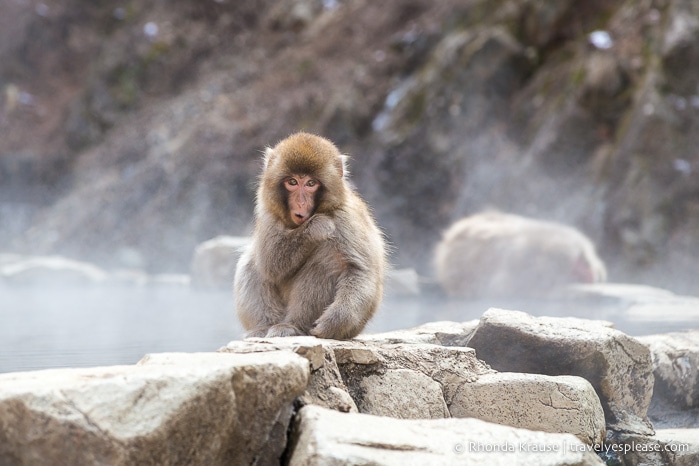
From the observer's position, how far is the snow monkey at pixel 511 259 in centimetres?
771

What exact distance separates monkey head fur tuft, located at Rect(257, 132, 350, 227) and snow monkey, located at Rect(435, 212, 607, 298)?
15.2ft

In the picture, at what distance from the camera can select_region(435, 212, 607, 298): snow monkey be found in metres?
7.71

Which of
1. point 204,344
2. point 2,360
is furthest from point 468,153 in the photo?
point 2,360

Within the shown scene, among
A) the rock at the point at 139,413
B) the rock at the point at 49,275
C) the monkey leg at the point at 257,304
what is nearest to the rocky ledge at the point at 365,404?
the rock at the point at 139,413

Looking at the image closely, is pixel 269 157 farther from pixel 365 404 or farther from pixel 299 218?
pixel 365 404

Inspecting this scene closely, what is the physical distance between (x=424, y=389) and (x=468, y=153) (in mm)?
8168

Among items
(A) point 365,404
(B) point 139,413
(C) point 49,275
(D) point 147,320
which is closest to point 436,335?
(A) point 365,404

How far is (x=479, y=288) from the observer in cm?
820

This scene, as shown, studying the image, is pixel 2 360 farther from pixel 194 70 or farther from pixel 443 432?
pixel 194 70

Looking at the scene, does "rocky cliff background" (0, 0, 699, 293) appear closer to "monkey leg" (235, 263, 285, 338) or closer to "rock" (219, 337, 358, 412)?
"monkey leg" (235, 263, 285, 338)

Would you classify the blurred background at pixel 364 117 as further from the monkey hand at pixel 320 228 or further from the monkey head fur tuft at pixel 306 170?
the monkey hand at pixel 320 228

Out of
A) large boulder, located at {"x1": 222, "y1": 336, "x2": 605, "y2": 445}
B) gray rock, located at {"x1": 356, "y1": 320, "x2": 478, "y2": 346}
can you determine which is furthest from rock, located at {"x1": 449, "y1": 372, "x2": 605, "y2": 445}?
gray rock, located at {"x1": 356, "y1": 320, "x2": 478, "y2": 346}

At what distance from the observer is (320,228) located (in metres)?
3.42

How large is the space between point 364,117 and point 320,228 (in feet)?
30.5
